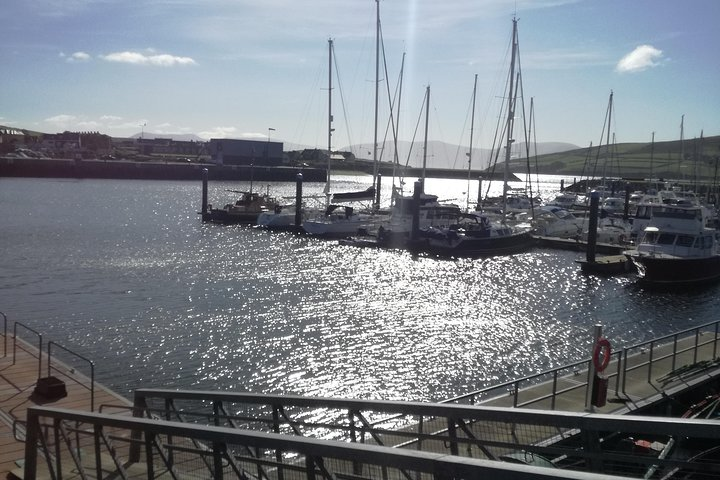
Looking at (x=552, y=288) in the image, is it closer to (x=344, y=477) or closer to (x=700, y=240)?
(x=700, y=240)

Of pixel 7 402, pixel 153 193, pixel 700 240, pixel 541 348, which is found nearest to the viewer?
pixel 7 402

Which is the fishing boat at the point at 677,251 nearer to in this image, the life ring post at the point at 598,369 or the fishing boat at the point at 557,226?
the fishing boat at the point at 557,226

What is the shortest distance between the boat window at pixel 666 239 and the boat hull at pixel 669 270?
1.75m

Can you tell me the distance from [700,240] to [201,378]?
31274 mm

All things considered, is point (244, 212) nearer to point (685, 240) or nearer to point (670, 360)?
point (685, 240)

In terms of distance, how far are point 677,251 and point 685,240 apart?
1.01 metres

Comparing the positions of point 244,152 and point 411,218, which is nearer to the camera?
point 411,218

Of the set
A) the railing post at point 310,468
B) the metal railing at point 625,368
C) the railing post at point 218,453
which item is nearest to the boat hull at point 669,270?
the metal railing at point 625,368

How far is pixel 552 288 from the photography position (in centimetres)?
3647

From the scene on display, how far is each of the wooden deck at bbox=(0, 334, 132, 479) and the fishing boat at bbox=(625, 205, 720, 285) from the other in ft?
103

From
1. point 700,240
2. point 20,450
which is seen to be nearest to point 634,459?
point 20,450

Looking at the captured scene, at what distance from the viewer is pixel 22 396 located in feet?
42.5

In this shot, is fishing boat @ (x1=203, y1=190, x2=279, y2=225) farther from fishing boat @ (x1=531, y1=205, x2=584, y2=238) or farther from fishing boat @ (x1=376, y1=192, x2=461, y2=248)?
fishing boat @ (x1=531, y1=205, x2=584, y2=238)

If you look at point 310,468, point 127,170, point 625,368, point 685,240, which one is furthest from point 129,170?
point 310,468
